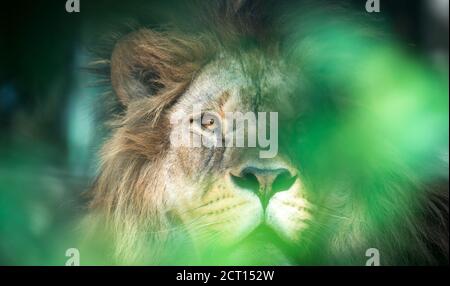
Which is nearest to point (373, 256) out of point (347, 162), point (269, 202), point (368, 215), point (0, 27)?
point (368, 215)

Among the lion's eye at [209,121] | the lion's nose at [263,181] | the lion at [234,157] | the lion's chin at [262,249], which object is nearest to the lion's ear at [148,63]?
the lion at [234,157]

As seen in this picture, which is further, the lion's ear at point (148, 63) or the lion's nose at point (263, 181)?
the lion's ear at point (148, 63)

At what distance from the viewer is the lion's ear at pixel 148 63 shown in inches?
94.2

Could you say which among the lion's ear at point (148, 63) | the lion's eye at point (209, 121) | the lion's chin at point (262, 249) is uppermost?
the lion's ear at point (148, 63)

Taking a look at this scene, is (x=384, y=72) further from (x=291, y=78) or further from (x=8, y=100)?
(x=8, y=100)

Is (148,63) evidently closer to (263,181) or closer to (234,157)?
(234,157)

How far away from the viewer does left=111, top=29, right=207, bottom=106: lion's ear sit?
2.39m

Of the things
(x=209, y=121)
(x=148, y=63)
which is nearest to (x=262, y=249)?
(x=209, y=121)

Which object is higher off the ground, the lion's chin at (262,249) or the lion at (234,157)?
the lion at (234,157)

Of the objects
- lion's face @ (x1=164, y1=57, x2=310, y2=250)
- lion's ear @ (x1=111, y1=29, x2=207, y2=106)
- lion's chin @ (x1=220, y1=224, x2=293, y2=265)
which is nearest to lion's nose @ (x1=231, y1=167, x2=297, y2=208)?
lion's face @ (x1=164, y1=57, x2=310, y2=250)

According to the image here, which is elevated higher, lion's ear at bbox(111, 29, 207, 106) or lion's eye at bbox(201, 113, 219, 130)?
lion's ear at bbox(111, 29, 207, 106)

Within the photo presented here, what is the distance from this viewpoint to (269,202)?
214cm

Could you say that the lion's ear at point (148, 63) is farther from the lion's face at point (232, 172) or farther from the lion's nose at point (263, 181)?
the lion's nose at point (263, 181)

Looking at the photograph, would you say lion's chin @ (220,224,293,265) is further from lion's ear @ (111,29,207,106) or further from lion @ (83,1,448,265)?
lion's ear @ (111,29,207,106)
